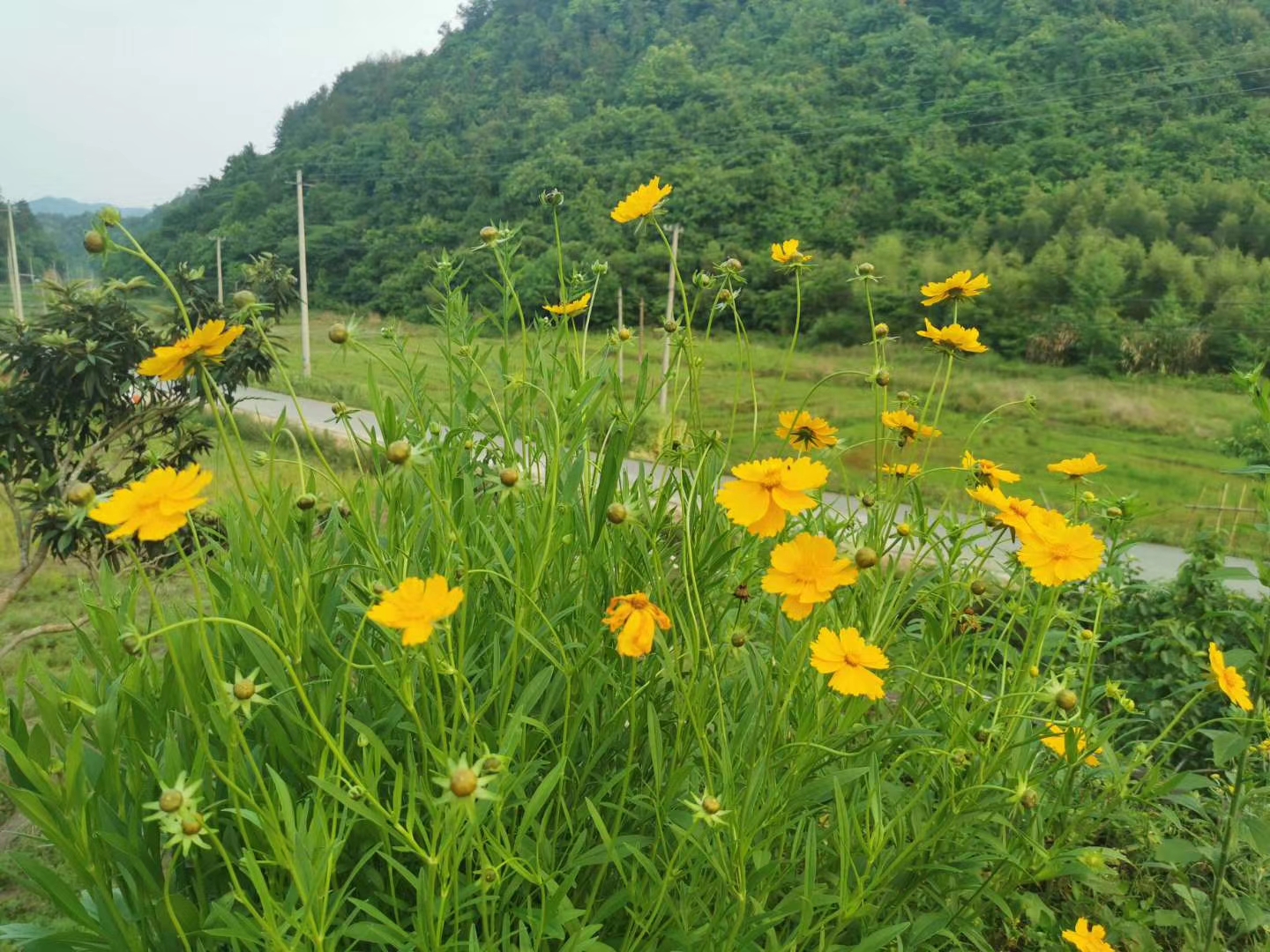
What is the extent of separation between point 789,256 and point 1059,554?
470 millimetres

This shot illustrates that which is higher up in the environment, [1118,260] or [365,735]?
[1118,260]

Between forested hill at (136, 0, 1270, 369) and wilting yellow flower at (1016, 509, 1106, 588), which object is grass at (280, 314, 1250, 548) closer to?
forested hill at (136, 0, 1270, 369)

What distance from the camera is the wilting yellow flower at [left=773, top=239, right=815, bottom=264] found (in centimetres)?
95

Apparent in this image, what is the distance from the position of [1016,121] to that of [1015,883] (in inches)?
967

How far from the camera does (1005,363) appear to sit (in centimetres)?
1717

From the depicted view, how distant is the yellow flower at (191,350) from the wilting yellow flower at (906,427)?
2.21ft

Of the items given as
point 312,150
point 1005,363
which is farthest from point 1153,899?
point 312,150

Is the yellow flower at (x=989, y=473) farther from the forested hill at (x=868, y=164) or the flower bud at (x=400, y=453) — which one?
the forested hill at (x=868, y=164)

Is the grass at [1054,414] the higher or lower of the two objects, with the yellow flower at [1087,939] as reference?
lower

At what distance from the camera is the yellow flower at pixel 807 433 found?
88 cm

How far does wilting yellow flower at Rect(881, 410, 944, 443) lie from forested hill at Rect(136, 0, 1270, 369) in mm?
12721

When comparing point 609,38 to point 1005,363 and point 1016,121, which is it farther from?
point 1005,363

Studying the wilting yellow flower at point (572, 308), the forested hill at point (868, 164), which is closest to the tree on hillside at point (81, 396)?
the wilting yellow flower at point (572, 308)

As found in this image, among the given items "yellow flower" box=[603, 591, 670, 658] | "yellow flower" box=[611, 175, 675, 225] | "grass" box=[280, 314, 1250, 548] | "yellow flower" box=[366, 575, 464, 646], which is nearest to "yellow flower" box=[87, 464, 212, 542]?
"yellow flower" box=[366, 575, 464, 646]
